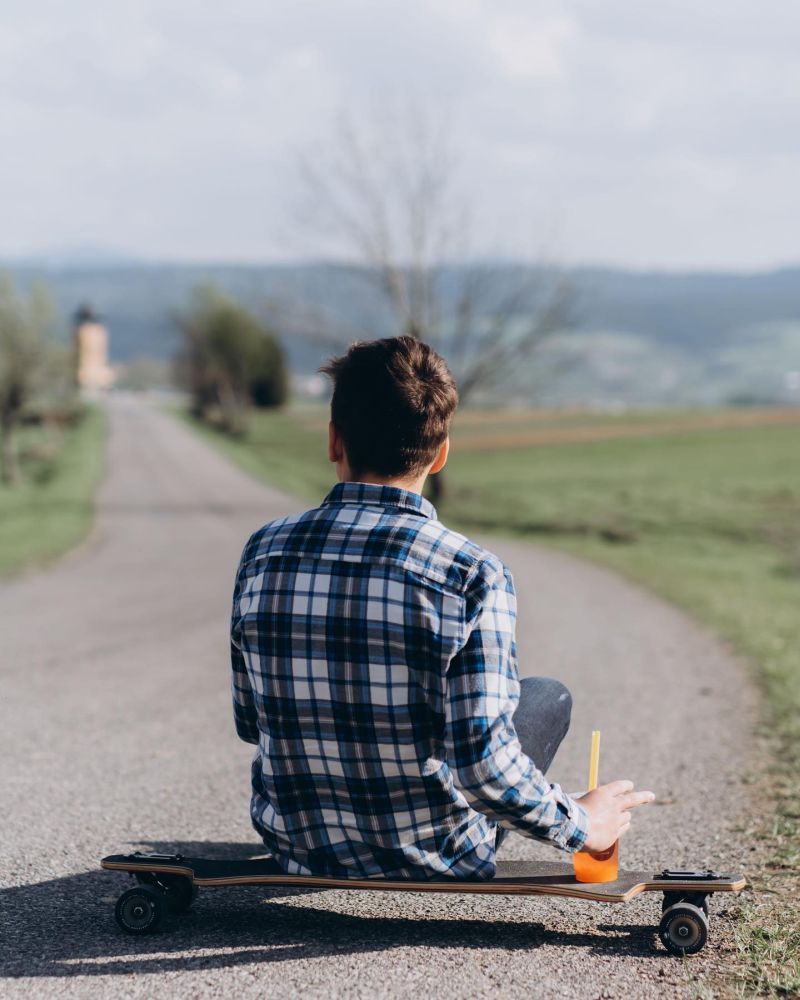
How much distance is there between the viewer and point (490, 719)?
2955mm

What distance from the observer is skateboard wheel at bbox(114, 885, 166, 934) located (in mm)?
3398

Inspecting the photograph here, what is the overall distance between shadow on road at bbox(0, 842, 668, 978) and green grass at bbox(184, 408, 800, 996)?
0.73 metres

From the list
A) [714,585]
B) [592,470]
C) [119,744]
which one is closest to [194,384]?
[592,470]

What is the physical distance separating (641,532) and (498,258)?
9.78 meters

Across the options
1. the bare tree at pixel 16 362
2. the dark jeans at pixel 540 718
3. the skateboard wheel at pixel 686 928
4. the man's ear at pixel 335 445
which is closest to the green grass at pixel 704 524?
the skateboard wheel at pixel 686 928

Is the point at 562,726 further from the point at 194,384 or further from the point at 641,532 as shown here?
the point at 194,384

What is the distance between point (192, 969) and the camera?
10.4 feet

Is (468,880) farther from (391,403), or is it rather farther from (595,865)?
(391,403)

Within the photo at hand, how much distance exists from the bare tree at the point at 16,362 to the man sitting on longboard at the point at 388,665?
37.3 meters

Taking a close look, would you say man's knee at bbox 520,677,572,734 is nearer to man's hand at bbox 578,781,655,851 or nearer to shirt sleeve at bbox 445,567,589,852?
man's hand at bbox 578,781,655,851

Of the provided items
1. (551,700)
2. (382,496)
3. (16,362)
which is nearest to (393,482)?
(382,496)

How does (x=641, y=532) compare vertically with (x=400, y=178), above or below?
below

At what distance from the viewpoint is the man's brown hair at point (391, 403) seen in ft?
9.71

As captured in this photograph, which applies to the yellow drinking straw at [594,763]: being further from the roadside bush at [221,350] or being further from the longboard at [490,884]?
the roadside bush at [221,350]
